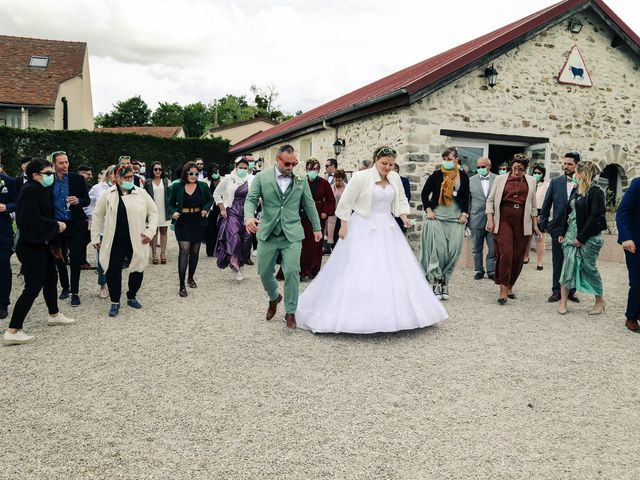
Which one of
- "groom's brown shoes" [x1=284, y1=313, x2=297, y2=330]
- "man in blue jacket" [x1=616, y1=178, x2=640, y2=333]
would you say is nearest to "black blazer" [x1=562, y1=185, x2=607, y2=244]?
"man in blue jacket" [x1=616, y1=178, x2=640, y2=333]

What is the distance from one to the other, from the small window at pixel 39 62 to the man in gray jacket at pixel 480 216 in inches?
1134

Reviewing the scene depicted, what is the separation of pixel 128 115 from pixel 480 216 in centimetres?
7636

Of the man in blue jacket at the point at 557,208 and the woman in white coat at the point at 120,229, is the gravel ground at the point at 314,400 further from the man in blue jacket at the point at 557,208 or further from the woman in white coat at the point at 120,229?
the man in blue jacket at the point at 557,208

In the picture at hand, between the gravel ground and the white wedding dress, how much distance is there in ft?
0.69

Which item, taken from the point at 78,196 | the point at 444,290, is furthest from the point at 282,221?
the point at 78,196

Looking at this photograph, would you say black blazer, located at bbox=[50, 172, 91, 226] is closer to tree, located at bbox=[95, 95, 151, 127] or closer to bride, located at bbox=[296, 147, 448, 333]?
bride, located at bbox=[296, 147, 448, 333]

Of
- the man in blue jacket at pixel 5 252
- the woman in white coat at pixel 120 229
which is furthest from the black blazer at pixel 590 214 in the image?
the man in blue jacket at pixel 5 252

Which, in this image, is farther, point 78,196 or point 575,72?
point 575,72

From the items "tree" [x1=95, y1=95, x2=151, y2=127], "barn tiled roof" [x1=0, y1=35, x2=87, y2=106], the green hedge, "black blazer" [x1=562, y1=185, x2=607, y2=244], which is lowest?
"black blazer" [x1=562, y1=185, x2=607, y2=244]

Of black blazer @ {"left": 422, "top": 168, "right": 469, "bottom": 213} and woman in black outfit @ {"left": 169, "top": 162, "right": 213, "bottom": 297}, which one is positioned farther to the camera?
woman in black outfit @ {"left": 169, "top": 162, "right": 213, "bottom": 297}

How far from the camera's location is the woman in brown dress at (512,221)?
700 centimetres

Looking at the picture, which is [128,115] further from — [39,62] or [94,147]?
[94,147]

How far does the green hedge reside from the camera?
18734mm

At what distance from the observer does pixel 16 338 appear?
16.3ft
